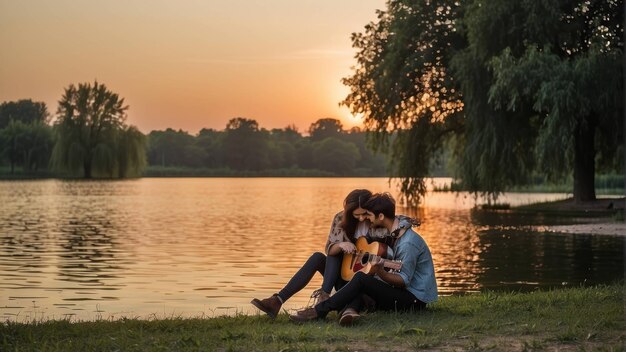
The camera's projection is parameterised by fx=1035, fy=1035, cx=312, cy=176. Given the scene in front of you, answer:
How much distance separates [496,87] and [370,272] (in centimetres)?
2104

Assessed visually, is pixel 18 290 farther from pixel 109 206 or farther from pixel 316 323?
pixel 109 206

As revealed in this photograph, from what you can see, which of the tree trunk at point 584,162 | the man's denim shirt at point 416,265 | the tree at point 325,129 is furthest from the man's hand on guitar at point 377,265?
the tree at point 325,129

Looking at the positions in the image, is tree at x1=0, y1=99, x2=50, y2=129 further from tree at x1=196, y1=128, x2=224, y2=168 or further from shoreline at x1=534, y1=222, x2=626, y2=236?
shoreline at x1=534, y1=222, x2=626, y2=236

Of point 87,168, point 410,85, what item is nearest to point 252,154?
point 87,168

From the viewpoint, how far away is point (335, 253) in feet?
27.9

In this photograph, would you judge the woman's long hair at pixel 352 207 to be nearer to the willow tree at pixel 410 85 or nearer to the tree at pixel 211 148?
the willow tree at pixel 410 85

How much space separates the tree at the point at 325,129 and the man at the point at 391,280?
167 m

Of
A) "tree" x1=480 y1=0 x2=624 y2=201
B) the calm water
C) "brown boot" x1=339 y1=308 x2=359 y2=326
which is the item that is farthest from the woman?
"tree" x1=480 y1=0 x2=624 y2=201

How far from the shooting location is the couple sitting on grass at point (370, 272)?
8375mm

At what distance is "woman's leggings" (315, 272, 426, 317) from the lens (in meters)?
8.32

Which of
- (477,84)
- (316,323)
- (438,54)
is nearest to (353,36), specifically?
(438,54)

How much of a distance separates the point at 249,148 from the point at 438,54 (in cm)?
12390

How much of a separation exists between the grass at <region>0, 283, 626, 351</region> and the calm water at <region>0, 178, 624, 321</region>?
1486mm

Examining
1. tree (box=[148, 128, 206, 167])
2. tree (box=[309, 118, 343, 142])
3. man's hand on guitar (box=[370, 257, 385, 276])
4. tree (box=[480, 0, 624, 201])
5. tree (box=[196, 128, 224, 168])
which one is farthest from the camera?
tree (box=[309, 118, 343, 142])
